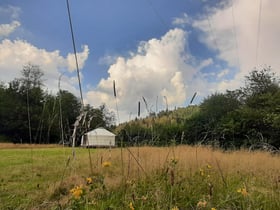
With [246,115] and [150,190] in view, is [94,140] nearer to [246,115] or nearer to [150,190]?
[150,190]

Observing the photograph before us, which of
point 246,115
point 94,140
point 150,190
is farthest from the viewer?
point 246,115

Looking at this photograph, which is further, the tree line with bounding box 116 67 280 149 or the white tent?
the tree line with bounding box 116 67 280 149

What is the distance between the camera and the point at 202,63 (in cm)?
363

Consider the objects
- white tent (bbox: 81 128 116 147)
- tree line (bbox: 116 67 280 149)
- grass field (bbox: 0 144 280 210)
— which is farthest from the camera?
tree line (bbox: 116 67 280 149)

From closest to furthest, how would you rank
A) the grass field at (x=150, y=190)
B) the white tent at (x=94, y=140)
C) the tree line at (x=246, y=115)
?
the grass field at (x=150, y=190) → the white tent at (x=94, y=140) → the tree line at (x=246, y=115)

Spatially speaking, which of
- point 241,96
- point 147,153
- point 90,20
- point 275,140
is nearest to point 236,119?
point 275,140

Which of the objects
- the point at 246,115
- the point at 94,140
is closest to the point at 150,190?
the point at 94,140

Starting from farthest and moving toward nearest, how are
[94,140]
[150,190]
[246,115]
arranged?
[246,115], [94,140], [150,190]

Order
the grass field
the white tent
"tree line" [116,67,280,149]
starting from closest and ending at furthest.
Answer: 1. the grass field
2. the white tent
3. "tree line" [116,67,280,149]

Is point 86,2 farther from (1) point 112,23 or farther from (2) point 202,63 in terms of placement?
(2) point 202,63

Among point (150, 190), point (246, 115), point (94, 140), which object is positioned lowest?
point (150, 190)

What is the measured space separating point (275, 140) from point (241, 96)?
396 inches

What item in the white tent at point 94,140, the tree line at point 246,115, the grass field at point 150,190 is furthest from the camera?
the tree line at point 246,115

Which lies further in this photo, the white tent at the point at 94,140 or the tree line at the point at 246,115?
the tree line at the point at 246,115
